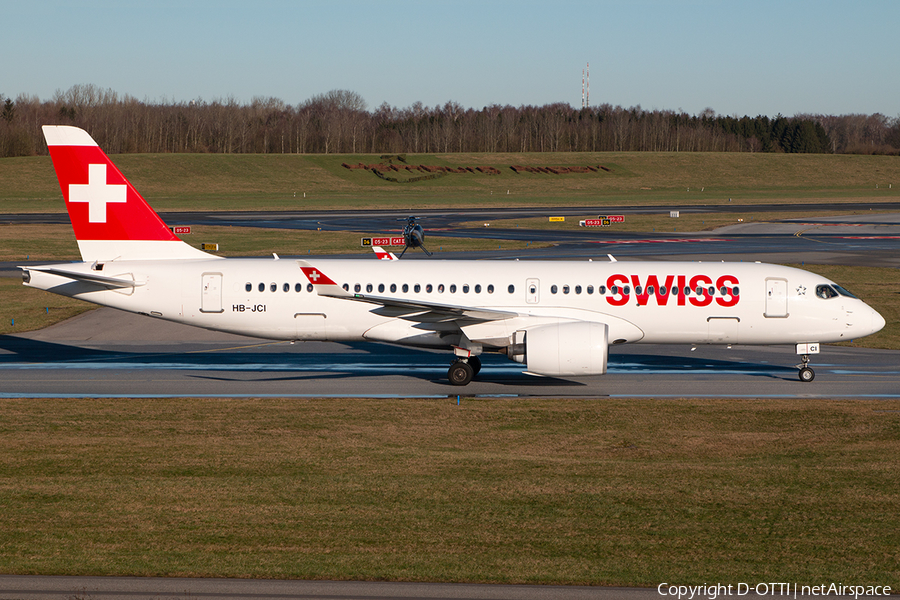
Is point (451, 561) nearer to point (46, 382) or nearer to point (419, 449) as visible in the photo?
point (419, 449)

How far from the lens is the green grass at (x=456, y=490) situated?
41.1 feet

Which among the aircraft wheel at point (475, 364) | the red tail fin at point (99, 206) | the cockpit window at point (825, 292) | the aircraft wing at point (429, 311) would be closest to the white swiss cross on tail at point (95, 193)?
the red tail fin at point (99, 206)

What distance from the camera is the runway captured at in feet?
86.3

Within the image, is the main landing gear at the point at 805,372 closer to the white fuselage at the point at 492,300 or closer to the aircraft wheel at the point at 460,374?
the white fuselage at the point at 492,300

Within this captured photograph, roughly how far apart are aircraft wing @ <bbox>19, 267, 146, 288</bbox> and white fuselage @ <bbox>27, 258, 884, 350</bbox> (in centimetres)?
16

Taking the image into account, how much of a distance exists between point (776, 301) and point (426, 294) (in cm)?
1122

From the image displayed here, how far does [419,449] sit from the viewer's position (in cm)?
1945

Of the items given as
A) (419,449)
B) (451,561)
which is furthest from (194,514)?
(419,449)

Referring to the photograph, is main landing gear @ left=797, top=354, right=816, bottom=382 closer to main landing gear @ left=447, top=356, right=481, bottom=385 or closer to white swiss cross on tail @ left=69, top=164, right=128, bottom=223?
main landing gear @ left=447, top=356, right=481, bottom=385

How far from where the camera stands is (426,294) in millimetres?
27344

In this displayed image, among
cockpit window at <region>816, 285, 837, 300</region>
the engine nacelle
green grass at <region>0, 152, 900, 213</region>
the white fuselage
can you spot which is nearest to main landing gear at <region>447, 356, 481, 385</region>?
the white fuselage

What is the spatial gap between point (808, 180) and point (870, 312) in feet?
510

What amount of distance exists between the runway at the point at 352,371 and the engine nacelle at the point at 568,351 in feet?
4.21

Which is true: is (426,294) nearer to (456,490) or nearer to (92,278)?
(92,278)
